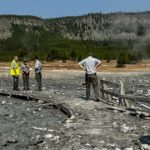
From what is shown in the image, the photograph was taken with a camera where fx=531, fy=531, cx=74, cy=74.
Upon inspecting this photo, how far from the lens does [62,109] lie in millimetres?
19609

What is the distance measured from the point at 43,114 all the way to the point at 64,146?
25.3 feet

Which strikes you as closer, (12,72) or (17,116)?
(17,116)

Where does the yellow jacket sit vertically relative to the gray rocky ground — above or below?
above

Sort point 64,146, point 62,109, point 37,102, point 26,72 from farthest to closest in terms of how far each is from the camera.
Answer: point 26,72, point 37,102, point 62,109, point 64,146

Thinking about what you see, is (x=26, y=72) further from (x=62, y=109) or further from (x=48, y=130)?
(x=48, y=130)

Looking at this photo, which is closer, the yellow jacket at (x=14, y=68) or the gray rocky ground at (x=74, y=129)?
the gray rocky ground at (x=74, y=129)

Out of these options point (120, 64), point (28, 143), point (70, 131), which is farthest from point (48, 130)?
point (120, 64)

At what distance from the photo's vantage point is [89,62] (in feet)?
66.7

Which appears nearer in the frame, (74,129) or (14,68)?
(74,129)

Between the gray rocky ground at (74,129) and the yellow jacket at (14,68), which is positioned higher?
the yellow jacket at (14,68)

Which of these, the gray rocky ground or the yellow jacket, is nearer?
the gray rocky ground

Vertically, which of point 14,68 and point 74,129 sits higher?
point 14,68

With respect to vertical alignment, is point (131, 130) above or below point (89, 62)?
below

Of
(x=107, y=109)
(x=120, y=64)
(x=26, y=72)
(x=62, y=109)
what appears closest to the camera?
(x=107, y=109)
